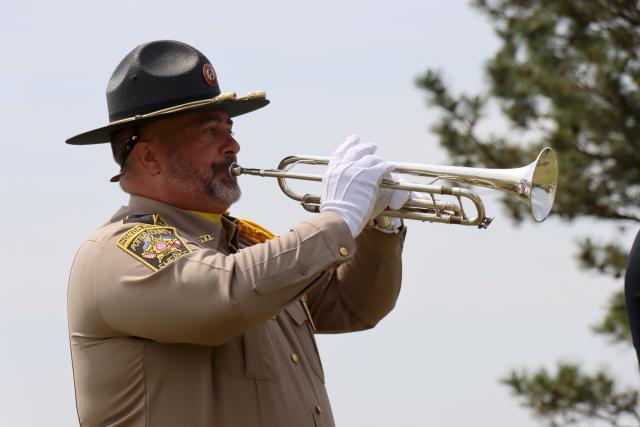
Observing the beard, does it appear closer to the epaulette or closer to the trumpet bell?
the epaulette

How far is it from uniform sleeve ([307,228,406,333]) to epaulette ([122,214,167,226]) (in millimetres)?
855

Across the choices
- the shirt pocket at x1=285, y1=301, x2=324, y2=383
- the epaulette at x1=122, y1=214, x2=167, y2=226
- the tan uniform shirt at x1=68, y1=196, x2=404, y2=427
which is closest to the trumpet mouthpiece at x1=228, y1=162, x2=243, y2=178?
the tan uniform shirt at x1=68, y1=196, x2=404, y2=427

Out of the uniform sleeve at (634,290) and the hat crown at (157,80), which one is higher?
the hat crown at (157,80)

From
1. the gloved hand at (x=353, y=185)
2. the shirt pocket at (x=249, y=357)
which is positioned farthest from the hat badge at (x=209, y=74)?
the shirt pocket at (x=249, y=357)

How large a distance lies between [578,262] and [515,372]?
1.05 metres

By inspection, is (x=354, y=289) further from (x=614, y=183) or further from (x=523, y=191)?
(x=614, y=183)

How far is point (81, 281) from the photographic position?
557 centimetres

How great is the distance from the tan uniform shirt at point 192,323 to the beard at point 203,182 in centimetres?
10

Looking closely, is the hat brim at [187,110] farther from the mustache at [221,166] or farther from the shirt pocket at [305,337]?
the shirt pocket at [305,337]

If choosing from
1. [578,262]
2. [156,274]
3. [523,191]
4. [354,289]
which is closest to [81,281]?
[156,274]

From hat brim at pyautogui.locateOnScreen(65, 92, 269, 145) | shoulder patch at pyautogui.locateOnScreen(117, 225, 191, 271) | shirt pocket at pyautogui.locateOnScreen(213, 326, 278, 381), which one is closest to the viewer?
shoulder patch at pyautogui.locateOnScreen(117, 225, 191, 271)

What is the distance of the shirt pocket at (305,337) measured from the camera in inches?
236

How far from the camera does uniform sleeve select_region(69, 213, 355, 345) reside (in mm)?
5250

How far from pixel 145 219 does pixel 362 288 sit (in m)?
1.03
